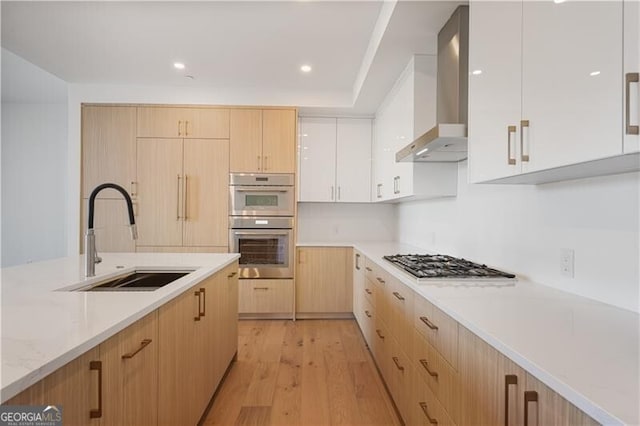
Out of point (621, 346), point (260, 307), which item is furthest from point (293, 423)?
point (260, 307)

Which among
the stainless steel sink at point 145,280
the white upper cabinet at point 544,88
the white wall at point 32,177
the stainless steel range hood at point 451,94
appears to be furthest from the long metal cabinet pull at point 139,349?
the white wall at point 32,177

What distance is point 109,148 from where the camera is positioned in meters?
3.73

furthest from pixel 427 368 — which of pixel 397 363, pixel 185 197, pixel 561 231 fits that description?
pixel 185 197

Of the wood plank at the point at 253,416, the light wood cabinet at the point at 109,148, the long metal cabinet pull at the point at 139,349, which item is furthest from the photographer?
the light wood cabinet at the point at 109,148

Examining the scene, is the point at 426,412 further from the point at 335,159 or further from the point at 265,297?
the point at 335,159

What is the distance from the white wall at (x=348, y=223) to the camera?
4406 mm

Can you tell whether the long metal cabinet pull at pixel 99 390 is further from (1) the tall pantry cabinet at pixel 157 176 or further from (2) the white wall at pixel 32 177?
(2) the white wall at pixel 32 177

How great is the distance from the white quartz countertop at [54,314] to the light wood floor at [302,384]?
928 mm

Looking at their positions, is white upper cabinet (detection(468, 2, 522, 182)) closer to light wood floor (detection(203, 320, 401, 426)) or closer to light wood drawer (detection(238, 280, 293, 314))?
light wood floor (detection(203, 320, 401, 426))

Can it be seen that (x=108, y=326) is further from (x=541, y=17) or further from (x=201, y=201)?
(x=201, y=201)

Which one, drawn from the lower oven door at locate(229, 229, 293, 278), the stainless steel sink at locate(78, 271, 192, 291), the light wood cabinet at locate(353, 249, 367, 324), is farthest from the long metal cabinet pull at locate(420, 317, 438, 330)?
the lower oven door at locate(229, 229, 293, 278)

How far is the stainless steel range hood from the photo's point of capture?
179 centimetres

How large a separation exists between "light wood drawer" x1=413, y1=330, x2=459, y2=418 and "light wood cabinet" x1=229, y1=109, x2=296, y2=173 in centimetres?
268

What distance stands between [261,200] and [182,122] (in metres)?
1.26
